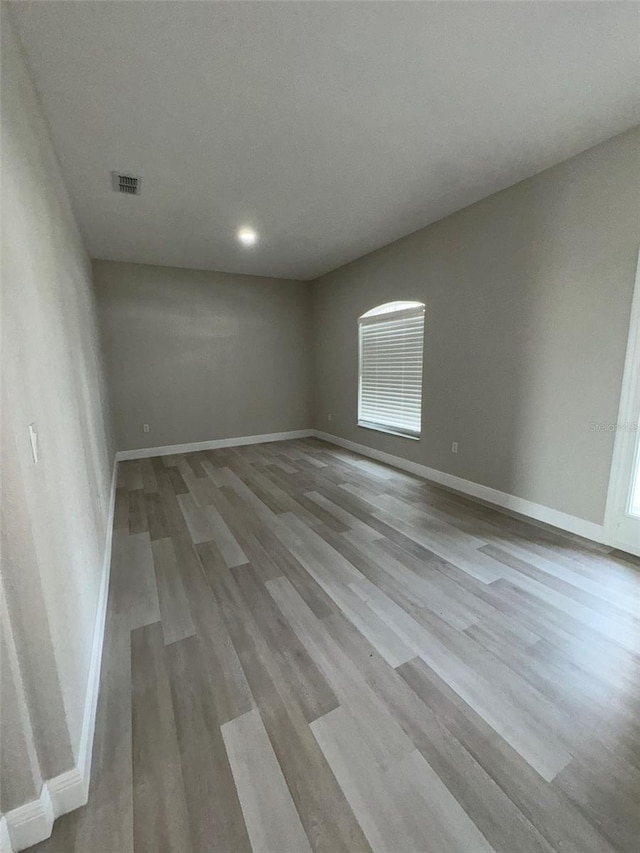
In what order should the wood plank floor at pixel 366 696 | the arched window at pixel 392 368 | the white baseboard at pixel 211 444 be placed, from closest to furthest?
the wood plank floor at pixel 366 696
the arched window at pixel 392 368
the white baseboard at pixel 211 444

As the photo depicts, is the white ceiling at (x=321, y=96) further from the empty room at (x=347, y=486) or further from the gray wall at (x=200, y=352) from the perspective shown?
the gray wall at (x=200, y=352)

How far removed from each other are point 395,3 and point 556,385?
7.76ft

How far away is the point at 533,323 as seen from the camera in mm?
2674

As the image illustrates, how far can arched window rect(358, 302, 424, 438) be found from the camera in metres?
3.92

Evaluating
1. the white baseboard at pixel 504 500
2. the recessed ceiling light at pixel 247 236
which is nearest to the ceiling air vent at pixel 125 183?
the recessed ceiling light at pixel 247 236

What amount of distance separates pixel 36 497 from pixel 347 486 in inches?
113

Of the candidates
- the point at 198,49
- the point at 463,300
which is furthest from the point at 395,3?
the point at 463,300

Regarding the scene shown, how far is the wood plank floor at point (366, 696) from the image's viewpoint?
943 millimetres

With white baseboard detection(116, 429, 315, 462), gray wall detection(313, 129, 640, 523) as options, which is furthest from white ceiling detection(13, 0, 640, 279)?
white baseboard detection(116, 429, 315, 462)

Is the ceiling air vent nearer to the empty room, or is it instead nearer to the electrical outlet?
the empty room

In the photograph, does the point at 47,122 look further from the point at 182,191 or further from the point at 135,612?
the point at 135,612

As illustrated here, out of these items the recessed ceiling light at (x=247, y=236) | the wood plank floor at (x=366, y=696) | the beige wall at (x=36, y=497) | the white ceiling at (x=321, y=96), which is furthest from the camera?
the recessed ceiling light at (x=247, y=236)

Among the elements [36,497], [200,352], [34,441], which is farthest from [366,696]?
[200,352]

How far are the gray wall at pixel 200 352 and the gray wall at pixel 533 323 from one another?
2233 mm
